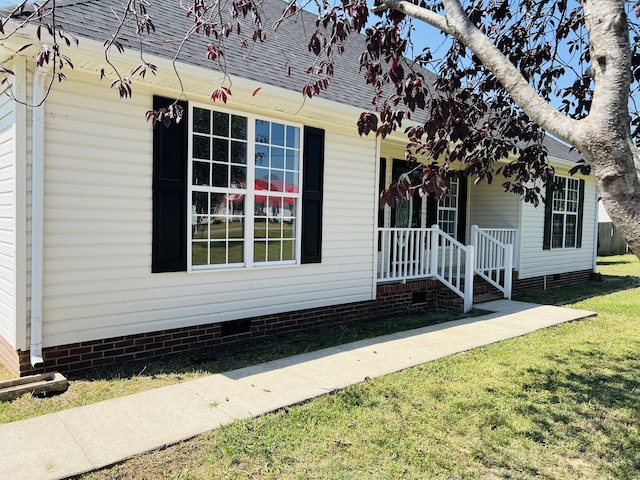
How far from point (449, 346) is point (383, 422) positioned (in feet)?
8.33

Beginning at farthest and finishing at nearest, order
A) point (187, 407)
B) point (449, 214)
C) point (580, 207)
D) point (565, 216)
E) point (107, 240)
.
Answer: point (580, 207)
point (565, 216)
point (449, 214)
point (107, 240)
point (187, 407)

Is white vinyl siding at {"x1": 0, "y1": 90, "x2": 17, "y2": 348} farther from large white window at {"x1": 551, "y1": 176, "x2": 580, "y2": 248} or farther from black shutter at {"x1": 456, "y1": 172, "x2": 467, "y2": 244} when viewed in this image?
large white window at {"x1": 551, "y1": 176, "x2": 580, "y2": 248}

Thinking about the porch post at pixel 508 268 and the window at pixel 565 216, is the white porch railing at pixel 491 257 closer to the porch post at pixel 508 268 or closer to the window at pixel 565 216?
the porch post at pixel 508 268

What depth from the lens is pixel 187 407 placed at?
389 centimetres

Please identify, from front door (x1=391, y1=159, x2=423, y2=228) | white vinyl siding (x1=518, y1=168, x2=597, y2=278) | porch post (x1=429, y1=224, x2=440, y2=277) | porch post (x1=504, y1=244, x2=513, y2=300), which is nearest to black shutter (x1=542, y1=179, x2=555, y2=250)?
white vinyl siding (x1=518, y1=168, x2=597, y2=278)

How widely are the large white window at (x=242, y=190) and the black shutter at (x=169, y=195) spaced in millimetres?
Answer: 133

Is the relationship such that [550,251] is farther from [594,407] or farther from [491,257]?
[594,407]

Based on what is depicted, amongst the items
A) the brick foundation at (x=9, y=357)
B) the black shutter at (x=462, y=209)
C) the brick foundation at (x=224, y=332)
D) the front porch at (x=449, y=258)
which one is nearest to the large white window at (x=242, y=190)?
the brick foundation at (x=224, y=332)

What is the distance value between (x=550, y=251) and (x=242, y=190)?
31.5ft

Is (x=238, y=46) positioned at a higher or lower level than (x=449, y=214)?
higher

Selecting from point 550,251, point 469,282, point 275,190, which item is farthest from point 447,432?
point 550,251

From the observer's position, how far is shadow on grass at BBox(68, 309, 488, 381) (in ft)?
16.0

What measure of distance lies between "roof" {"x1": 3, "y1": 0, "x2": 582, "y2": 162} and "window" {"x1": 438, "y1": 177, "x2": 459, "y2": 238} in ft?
8.96

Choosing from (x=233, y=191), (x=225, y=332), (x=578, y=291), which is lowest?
(x=578, y=291)
